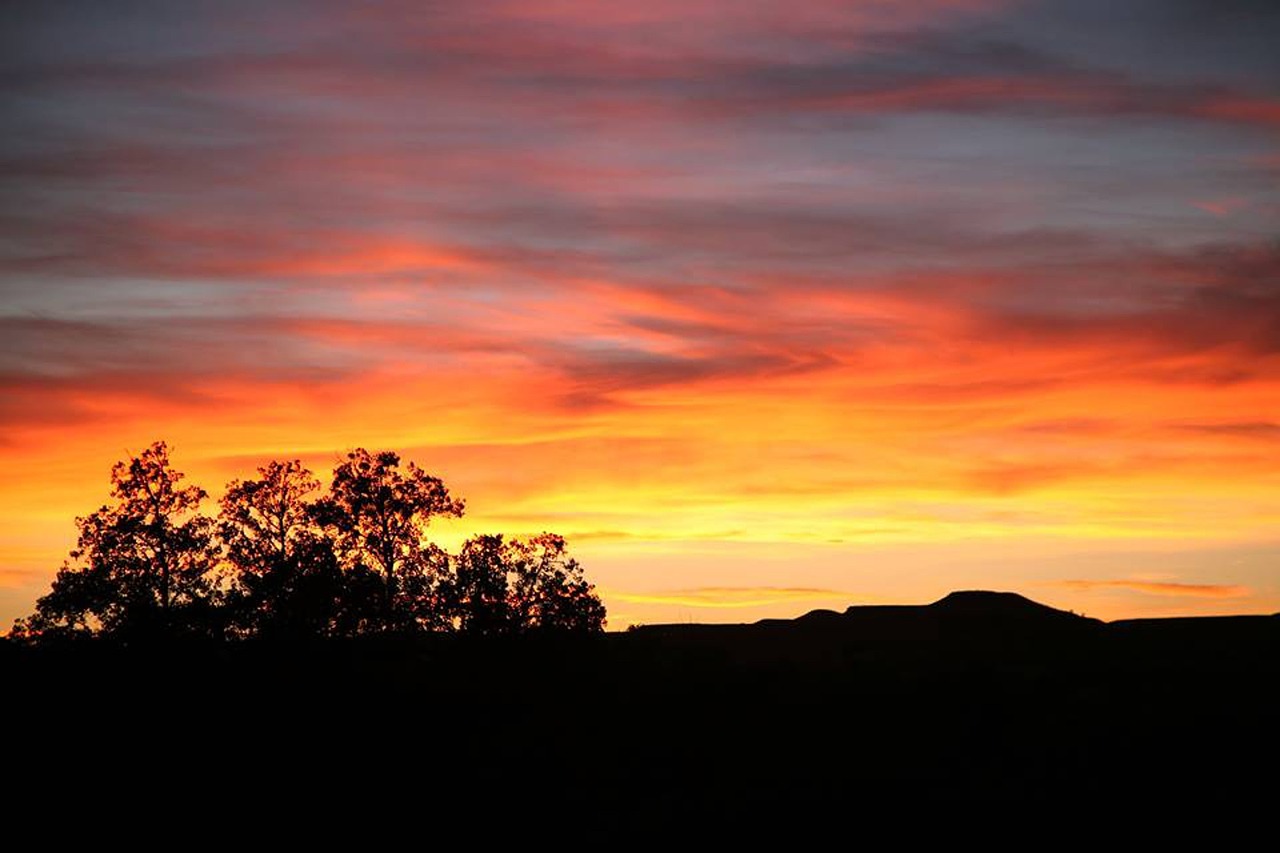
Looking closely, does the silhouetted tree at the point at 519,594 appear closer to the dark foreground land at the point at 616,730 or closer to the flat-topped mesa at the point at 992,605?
the dark foreground land at the point at 616,730

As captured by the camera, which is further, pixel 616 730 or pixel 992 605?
pixel 992 605

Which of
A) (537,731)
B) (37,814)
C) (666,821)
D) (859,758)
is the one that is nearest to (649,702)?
(537,731)

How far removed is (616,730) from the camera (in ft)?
191

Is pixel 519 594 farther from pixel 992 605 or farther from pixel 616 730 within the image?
pixel 992 605

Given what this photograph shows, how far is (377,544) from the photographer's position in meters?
73.6

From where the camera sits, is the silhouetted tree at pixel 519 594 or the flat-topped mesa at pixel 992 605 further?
the flat-topped mesa at pixel 992 605

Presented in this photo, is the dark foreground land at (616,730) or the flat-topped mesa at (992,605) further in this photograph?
the flat-topped mesa at (992,605)

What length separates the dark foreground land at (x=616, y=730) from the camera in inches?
1909

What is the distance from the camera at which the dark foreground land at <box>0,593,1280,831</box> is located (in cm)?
4850

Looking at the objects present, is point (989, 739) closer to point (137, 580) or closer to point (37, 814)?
point (37, 814)

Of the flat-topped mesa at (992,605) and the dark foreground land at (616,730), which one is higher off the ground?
the flat-topped mesa at (992,605)

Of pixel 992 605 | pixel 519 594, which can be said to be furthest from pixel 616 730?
pixel 992 605

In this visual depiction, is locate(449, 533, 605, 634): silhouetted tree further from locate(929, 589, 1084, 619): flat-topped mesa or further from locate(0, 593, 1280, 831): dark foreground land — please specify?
locate(929, 589, 1084, 619): flat-topped mesa

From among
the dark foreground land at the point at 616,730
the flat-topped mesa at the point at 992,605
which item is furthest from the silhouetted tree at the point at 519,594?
the flat-topped mesa at the point at 992,605
